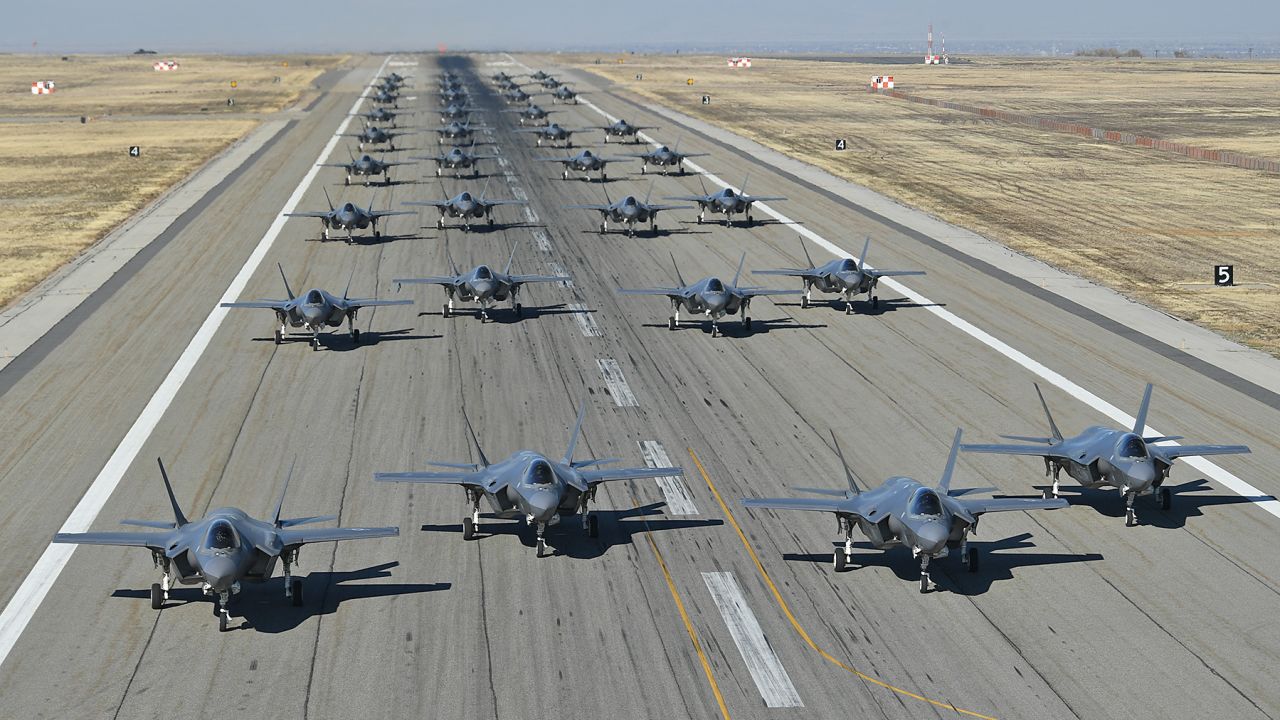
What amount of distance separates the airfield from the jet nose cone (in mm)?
1345

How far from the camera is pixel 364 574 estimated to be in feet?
80.9

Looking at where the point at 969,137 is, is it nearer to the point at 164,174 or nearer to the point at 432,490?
the point at 164,174

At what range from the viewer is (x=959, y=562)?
25250 millimetres

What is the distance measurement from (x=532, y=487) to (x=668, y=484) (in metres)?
6.33

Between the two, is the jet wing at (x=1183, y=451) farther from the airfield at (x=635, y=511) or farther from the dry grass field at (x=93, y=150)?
the dry grass field at (x=93, y=150)

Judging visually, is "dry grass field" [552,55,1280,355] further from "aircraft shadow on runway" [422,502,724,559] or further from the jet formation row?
"aircraft shadow on runway" [422,502,724,559]

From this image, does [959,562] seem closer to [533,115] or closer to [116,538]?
[116,538]

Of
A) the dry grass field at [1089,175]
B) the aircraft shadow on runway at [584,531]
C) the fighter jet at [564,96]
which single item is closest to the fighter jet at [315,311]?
the aircraft shadow on runway at [584,531]

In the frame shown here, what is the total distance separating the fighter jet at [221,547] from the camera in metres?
21.1

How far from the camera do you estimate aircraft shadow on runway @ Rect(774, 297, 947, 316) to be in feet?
157

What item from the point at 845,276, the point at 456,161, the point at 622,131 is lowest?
the point at 622,131

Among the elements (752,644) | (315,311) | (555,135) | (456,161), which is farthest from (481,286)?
(555,135)

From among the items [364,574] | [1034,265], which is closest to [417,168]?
[1034,265]

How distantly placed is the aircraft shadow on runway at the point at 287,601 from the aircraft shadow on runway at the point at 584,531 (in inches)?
99.7
